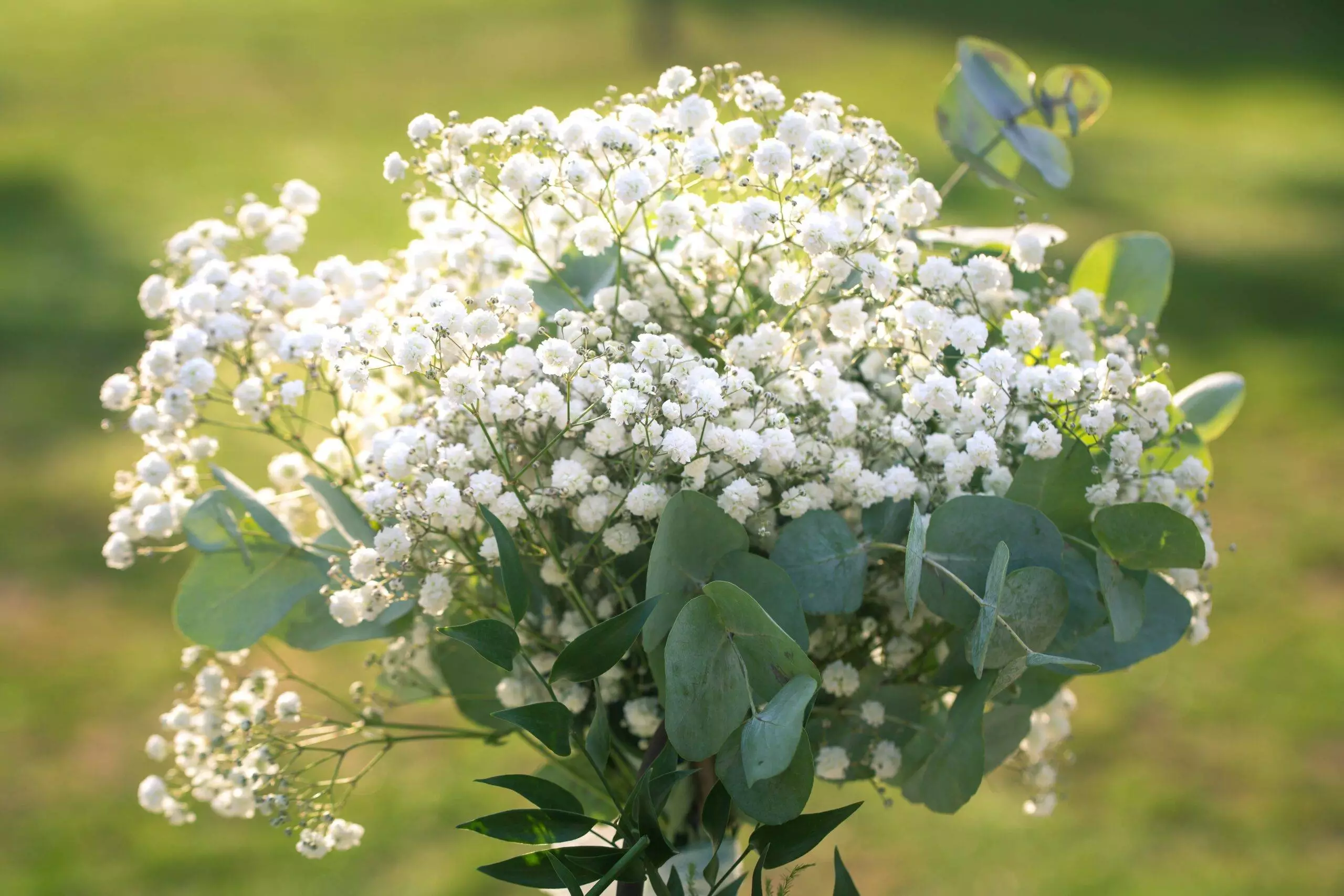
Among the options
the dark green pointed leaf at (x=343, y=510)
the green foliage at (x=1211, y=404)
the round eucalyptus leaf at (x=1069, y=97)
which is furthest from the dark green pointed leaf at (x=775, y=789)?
the round eucalyptus leaf at (x=1069, y=97)

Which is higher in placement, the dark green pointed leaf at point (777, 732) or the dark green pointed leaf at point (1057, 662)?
the dark green pointed leaf at point (777, 732)

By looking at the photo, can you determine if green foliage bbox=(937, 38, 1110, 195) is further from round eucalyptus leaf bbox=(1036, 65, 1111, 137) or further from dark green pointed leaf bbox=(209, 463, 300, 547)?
dark green pointed leaf bbox=(209, 463, 300, 547)

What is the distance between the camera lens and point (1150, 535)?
595mm

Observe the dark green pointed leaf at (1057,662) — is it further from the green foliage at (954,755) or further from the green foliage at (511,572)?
the green foliage at (511,572)

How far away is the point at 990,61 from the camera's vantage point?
0.85 m

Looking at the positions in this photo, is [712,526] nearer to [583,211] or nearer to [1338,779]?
[583,211]

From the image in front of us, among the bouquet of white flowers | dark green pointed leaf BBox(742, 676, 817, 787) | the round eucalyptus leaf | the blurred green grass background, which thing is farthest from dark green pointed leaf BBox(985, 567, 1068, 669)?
the blurred green grass background

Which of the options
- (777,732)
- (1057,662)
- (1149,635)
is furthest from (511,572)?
(1149,635)

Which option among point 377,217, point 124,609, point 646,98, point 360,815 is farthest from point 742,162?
point 377,217

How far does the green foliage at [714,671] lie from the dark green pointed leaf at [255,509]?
25 cm

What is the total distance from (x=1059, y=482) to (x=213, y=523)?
0.46m

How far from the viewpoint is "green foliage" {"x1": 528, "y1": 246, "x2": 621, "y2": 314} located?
0.74 meters

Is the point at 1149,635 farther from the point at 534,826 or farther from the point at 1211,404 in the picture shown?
the point at 534,826

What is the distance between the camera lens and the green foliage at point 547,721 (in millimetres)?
521
